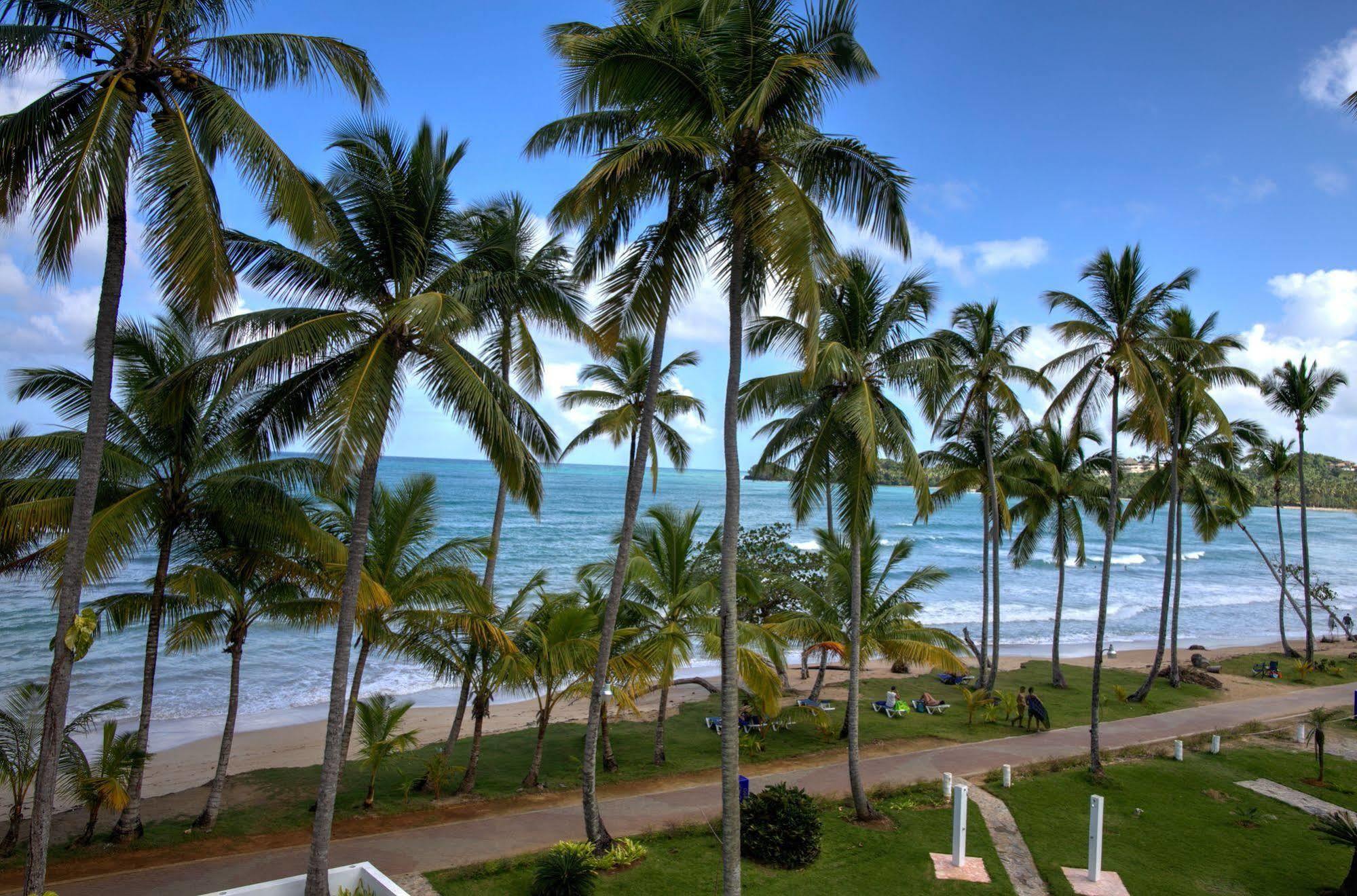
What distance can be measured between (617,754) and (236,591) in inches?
319

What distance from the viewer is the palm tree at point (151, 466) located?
902 centimetres

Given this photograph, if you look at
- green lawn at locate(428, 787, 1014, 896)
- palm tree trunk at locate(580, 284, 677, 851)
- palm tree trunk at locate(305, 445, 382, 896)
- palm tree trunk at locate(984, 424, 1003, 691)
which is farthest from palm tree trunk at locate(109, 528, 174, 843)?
palm tree trunk at locate(984, 424, 1003, 691)

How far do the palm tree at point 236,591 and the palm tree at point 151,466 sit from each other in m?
0.41

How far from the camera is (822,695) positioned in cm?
2166

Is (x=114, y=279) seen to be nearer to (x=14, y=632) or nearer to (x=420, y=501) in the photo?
(x=420, y=501)

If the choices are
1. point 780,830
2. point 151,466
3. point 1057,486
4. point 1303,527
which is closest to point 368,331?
point 151,466

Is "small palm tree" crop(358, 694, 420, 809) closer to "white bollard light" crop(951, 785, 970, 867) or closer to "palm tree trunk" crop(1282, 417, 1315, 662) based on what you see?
"white bollard light" crop(951, 785, 970, 867)

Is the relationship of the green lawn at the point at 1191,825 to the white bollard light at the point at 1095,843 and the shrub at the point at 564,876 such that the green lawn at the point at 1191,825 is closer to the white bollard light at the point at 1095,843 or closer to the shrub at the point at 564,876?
the white bollard light at the point at 1095,843

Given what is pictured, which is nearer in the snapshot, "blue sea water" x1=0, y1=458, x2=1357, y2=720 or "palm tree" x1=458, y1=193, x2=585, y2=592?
"palm tree" x1=458, y1=193, x2=585, y2=592

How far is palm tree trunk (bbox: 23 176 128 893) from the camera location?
6.56 m

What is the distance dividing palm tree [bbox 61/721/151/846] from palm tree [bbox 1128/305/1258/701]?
55.8ft

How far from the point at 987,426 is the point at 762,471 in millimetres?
6965

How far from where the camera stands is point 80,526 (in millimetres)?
6875

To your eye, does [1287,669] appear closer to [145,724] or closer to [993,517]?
[993,517]
